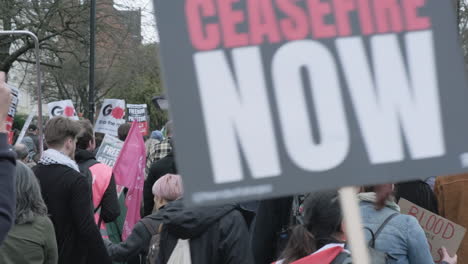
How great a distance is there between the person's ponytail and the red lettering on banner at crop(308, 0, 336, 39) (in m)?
1.42

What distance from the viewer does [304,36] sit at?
2359 millimetres

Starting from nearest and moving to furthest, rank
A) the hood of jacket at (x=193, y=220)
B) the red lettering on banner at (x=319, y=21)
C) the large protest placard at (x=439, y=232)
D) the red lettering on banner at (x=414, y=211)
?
the red lettering on banner at (x=319, y=21), the hood of jacket at (x=193, y=220), the large protest placard at (x=439, y=232), the red lettering on banner at (x=414, y=211)

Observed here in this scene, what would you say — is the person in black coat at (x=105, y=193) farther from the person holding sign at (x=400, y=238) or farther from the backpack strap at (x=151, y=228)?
the person holding sign at (x=400, y=238)

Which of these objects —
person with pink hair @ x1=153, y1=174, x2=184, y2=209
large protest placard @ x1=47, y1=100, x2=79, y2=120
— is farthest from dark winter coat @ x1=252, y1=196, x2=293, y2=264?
large protest placard @ x1=47, y1=100, x2=79, y2=120

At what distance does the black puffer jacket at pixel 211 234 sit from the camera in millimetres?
4539

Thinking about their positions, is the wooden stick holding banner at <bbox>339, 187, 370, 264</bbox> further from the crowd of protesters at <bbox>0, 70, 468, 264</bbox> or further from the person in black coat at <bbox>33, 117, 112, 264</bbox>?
the person in black coat at <bbox>33, 117, 112, 264</bbox>

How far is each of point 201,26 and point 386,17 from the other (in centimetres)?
53

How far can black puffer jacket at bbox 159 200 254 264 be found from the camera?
454 centimetres

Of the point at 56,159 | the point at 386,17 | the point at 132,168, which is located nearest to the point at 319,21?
the point at 386,17

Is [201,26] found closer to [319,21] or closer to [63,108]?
[319,21]

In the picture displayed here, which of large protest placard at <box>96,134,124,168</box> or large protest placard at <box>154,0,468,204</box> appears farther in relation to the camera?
large protest placard at <box>96,134,124,168</box>

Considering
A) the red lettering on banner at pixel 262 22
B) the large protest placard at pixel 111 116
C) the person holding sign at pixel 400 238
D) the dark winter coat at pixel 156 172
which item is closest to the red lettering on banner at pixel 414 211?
the person holding sign at pixel 400 238

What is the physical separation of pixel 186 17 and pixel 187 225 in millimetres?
2382

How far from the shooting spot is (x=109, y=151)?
9172 millimetres
